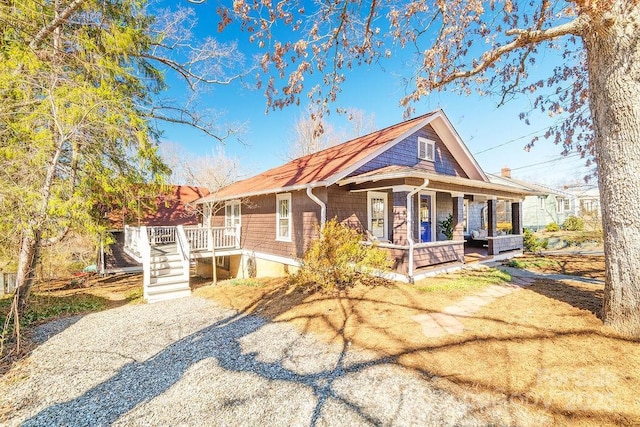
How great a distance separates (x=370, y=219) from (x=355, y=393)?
7.15 meters

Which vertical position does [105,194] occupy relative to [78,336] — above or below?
above

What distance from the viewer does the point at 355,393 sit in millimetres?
3463

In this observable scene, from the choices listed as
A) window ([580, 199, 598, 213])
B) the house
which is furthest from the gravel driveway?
window ([580, 199, 598, 213])

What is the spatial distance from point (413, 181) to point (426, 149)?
13.7 ft

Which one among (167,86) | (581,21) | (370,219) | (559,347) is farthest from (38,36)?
(559,347)

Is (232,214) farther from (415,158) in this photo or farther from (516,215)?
(516,215)

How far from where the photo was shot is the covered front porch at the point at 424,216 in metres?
8.09

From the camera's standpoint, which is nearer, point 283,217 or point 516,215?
point 283,217

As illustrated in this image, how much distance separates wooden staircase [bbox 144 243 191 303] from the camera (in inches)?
368

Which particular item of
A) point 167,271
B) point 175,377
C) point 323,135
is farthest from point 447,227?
point 323,135

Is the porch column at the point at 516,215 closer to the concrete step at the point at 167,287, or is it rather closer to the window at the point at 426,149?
the window at the point at 426,149

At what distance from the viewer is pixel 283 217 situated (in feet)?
36.2

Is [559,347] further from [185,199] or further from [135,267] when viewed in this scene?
[185,199]

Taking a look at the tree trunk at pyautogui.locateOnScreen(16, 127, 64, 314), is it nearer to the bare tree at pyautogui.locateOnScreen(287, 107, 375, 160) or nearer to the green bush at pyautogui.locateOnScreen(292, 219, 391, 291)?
the green bush at pyautogui.locateOnScreen(292, 219, 391, 291)
